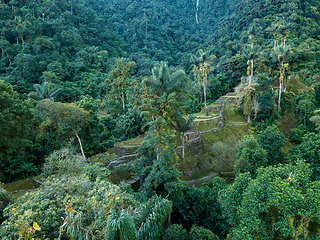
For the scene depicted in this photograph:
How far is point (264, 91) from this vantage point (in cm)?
A: 2359

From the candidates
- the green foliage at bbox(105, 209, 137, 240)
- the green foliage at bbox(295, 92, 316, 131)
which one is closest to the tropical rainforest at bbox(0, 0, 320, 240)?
the green foliage at bbox(105, 209, 137, 240)

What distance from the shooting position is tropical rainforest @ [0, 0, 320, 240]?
667 centimetres

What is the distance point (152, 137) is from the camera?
1107 cm

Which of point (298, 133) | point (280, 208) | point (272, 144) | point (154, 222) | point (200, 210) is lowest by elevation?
point (200, 210)

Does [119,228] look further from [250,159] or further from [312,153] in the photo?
[312,153]

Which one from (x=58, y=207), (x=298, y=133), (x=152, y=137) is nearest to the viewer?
(x=58, y=207)

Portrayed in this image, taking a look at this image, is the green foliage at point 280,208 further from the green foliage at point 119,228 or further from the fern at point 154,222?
the green foliage at point 119,228

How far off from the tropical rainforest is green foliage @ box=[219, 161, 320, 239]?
4 cm

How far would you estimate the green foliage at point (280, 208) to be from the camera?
246 inches

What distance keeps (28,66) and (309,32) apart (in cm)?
5511

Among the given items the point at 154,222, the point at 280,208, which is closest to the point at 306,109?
the point at 280,208

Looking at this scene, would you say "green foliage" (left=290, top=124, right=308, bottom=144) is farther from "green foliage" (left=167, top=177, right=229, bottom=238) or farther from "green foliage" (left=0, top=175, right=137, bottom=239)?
"green foliage" (left=0, top=175, right=137, bottom=239)

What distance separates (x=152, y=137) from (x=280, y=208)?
6.71m

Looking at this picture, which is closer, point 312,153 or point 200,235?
point 200,235
